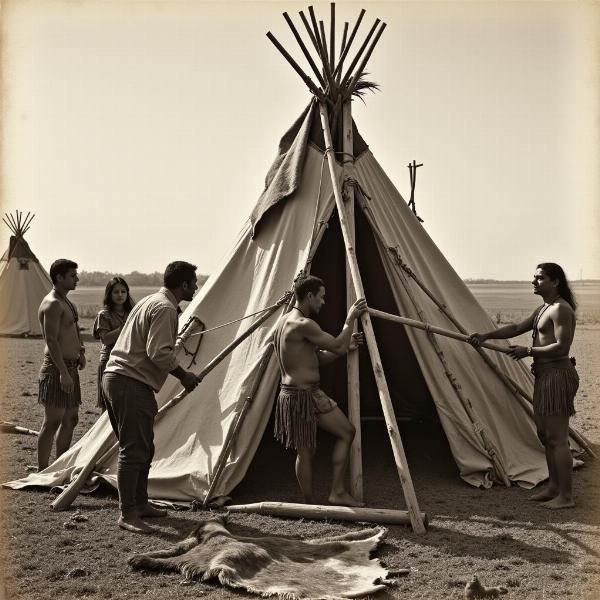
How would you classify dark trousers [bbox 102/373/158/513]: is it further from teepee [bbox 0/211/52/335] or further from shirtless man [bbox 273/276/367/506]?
teepee [bbox 0/211/52/335]

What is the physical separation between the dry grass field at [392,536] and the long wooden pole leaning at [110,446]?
0.10 m

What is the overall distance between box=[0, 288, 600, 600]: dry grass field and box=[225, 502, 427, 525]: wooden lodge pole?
0.06 metres

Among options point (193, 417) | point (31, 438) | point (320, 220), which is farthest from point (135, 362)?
point (31, 438)

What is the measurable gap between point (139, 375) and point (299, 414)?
1.17 metres

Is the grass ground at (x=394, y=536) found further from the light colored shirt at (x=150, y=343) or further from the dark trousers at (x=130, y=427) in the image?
the light colored shirt at (x=150, y=343)

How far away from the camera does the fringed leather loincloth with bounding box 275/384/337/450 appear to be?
18.7ft

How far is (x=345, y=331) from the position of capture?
574 centimetres

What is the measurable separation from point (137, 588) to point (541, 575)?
2262 mm

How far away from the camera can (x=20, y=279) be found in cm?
1905

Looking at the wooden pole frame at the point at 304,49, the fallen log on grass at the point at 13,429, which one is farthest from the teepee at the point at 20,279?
the wooden pole frame at the point at 304,49

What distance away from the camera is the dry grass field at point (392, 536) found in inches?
172

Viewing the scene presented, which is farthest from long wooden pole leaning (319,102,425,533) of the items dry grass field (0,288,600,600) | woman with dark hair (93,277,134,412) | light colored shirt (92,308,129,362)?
light colored shirt (92,308,129,362)

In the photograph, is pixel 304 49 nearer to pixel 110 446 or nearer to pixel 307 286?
pixel 307 286

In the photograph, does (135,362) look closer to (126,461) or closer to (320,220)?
(126,461)
